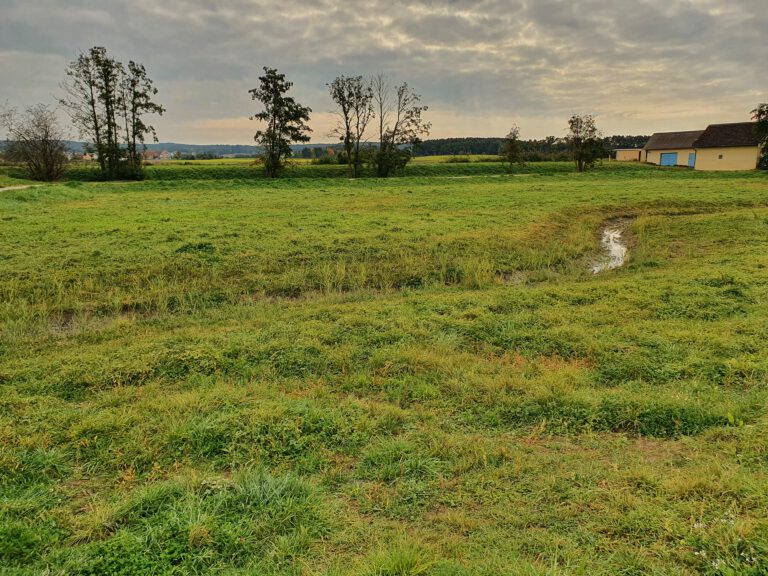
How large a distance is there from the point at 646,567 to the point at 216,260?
12276 mm

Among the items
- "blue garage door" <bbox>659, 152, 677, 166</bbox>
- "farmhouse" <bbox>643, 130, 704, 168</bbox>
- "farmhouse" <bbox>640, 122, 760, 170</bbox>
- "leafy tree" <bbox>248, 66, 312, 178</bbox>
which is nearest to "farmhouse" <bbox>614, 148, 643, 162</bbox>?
"farmhouse" <bbox>643, 130, 704, 168</bbox>

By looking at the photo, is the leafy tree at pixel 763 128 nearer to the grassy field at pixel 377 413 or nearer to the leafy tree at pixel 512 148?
the leafy tree at pixel 512 148

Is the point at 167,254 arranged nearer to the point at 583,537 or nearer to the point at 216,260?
the point at 216,260

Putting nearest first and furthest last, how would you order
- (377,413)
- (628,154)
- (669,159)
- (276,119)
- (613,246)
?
(377,413), (613,246), (276,119), (669,159), (628,154)

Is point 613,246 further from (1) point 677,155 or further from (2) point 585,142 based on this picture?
(1) point 677,155

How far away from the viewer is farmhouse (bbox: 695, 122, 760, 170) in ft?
198

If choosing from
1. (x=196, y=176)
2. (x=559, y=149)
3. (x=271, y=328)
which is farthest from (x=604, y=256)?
(x=559, y=149)

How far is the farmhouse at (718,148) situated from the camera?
60500mm

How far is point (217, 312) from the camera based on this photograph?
32.9ft

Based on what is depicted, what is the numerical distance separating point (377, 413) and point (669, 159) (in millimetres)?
82961

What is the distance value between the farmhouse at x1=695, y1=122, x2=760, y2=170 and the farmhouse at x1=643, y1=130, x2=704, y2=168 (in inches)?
72.9

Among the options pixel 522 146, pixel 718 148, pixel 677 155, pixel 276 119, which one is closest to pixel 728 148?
pixel 718 148

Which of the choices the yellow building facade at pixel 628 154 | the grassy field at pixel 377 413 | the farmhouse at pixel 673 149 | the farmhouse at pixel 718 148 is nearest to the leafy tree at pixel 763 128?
the farmhouse at pixel 718 148

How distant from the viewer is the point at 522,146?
52.8 meters
